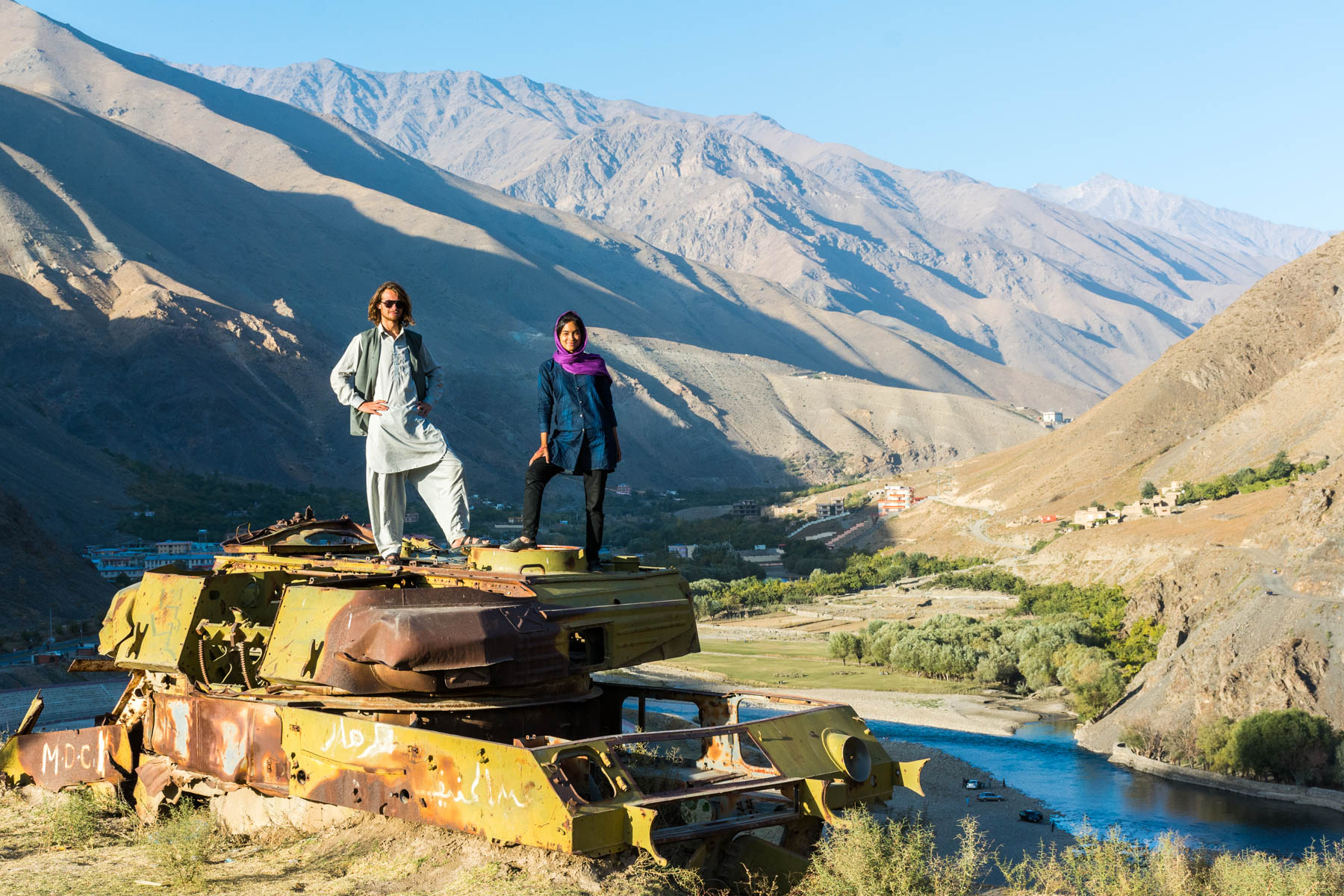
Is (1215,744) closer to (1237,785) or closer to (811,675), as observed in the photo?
(1237,785)

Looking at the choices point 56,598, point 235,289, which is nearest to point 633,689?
point 56,598

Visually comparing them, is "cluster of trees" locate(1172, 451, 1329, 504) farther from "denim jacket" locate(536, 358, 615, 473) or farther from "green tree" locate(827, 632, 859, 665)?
"denim jacket" locate(536, 358, 615, 473)

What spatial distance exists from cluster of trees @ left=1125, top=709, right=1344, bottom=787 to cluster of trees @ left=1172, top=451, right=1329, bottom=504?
34.2 m

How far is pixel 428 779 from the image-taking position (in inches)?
312

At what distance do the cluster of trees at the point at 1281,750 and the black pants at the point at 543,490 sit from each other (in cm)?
3716

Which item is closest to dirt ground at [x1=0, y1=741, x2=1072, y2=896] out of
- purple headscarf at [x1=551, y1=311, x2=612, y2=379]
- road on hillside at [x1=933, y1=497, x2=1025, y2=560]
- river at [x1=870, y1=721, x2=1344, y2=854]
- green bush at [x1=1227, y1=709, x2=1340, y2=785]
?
purple headscarf at [x1=551, y1=311, x2=612, y2=379]

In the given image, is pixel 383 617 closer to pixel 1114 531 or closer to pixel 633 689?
pixel 633 689

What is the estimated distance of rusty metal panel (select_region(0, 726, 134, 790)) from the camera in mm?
10922

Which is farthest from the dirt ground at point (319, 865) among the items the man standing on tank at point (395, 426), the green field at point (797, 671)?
the green field at point (797, 671)

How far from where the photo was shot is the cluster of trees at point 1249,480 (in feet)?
244

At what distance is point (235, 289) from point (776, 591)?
281 ft

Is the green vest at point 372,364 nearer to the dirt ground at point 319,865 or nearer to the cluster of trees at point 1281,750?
the dirt ground at point 319,865

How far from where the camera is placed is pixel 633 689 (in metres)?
10.4

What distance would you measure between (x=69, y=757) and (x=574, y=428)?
586 centimetres
